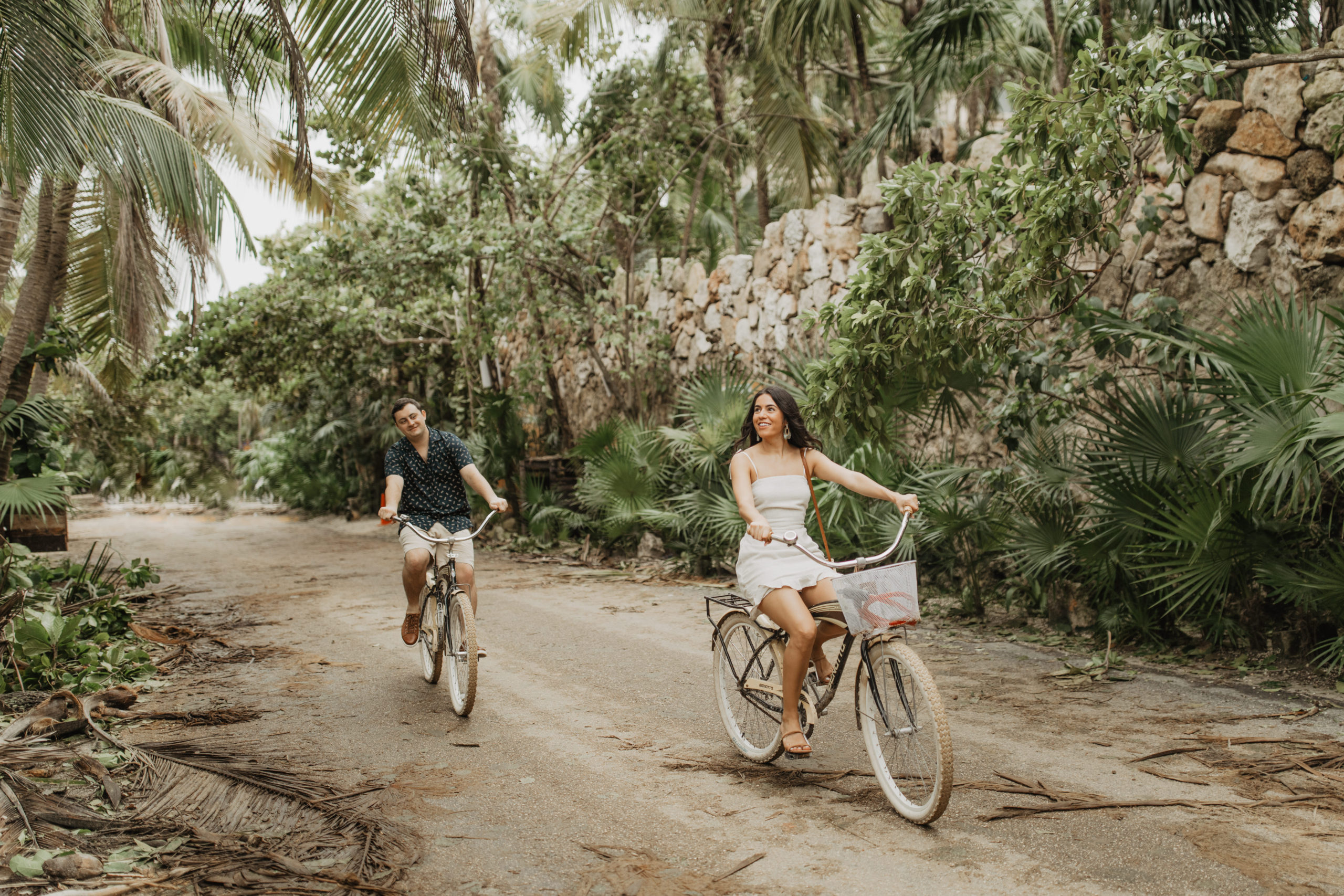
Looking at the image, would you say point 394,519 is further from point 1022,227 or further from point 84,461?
point 84,461

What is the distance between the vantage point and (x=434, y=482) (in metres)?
6.15

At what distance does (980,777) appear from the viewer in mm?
4273

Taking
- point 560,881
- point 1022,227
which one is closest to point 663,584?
point 1022,227

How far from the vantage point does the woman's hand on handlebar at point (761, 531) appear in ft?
13.0

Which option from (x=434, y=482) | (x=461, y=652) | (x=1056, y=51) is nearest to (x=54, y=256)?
(x=434, y=482)

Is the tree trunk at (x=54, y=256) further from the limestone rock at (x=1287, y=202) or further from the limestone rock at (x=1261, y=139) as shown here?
the limestone rock at (x=1287, y=202)

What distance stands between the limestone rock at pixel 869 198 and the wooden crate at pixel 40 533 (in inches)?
396

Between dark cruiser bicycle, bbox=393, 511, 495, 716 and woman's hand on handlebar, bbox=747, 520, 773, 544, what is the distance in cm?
177

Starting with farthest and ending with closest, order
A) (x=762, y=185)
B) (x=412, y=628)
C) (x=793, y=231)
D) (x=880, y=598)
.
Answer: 1. (x=762, y=185)
2. (x=793, y=231)
3. (x=412, y=628)
4. (x=880, y=598)

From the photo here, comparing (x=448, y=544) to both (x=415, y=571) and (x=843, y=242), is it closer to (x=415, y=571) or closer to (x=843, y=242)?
(x=415, y=571)

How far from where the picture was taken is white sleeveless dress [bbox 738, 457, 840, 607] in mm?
4230

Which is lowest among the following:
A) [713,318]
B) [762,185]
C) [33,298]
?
[33,298]

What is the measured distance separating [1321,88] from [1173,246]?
1362 millimetres

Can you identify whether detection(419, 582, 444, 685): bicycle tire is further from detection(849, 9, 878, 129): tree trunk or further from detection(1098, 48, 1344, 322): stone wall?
detection(849, 9, 878, 129): tree trunk
